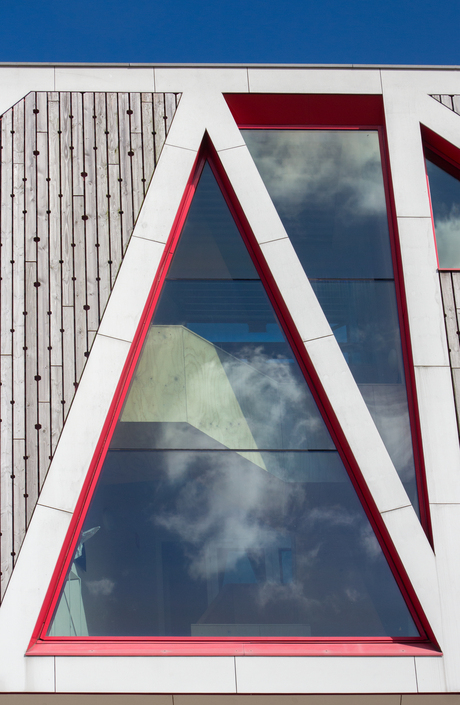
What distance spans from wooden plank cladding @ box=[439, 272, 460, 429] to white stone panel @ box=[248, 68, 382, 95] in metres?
2.96

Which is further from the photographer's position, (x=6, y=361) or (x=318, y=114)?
(x=318, y=114)

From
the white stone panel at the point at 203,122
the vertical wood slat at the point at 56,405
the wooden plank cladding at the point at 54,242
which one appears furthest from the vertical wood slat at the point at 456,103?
the vertical wood slat at the point at 56,405

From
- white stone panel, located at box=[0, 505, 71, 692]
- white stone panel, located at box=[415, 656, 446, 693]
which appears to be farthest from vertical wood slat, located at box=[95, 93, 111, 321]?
white stone panel, located at box=[415, 656, 446, 693]

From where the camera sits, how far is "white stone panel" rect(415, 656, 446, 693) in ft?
24.2

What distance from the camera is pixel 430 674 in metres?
7.44

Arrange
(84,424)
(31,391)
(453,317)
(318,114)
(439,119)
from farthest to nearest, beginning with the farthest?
(318,114) < (439,119) < (453,317) < (31,391) < (84,424)

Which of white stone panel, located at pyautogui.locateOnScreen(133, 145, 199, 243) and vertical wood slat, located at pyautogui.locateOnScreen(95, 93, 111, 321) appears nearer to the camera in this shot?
vertical wood slat, located at pyautogui.locateOnScreen(95, 93, 111, 321)

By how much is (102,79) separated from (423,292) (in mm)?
5311

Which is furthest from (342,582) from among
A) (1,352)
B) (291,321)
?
(1,352)

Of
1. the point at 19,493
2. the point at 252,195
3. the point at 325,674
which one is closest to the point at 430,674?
the point at 325,674

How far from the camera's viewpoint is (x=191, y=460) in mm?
8297

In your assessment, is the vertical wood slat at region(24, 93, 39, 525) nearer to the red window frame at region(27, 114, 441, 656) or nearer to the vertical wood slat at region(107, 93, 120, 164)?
the red window frame at region(27, 114, 441, 656)

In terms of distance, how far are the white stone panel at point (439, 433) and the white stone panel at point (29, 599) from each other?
4365 millimetres

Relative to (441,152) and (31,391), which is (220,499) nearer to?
(31,391)
